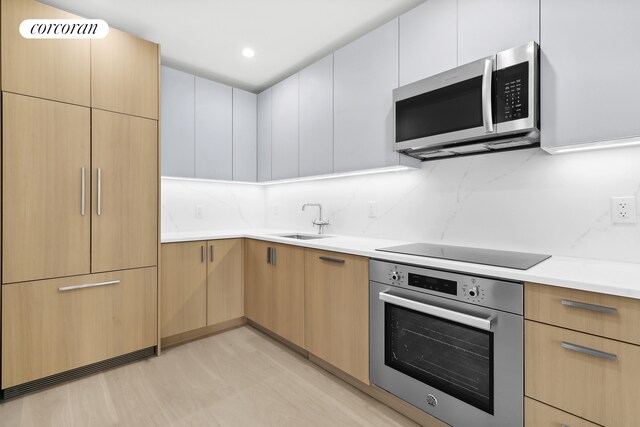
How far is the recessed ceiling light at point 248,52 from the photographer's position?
8.42ft

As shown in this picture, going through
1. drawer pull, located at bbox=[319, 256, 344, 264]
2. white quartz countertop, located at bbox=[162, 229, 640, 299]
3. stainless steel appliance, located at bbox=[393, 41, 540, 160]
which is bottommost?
drawer pull, located at bbox=[319, 256, 344, 264]

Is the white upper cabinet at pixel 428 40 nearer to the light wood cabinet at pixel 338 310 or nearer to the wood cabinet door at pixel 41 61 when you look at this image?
the light wood cabinet at pixel 338 310

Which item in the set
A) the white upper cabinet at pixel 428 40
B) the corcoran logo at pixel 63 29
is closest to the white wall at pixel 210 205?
the corcoran logo at pixel 63 29

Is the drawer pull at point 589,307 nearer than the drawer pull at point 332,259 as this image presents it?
Yes

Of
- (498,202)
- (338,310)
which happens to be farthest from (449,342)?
(498,202)

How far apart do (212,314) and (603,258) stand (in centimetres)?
270

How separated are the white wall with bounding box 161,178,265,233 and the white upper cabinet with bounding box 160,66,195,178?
0.67 feet

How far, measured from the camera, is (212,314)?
2.66 meters

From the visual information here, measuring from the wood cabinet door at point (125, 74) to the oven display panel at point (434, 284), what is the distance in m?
2.16

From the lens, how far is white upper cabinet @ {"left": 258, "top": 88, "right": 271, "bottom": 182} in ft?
10.5

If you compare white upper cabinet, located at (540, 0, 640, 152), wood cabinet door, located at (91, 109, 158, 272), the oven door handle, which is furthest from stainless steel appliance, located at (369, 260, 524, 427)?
wood cabinet door, located at (91, 109, 158, 272)

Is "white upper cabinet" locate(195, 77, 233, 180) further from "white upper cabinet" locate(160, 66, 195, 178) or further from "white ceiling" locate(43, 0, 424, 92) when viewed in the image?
"white ceiling" locate(43, 0, 424, 92)

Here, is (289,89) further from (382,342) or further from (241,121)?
(382,342)

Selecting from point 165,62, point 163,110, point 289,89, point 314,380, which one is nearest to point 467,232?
point 314,380
